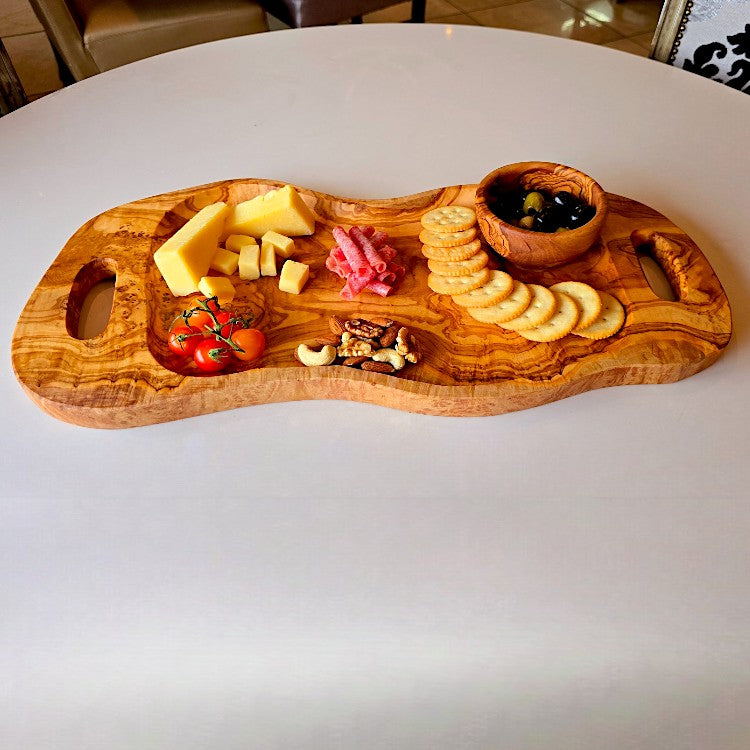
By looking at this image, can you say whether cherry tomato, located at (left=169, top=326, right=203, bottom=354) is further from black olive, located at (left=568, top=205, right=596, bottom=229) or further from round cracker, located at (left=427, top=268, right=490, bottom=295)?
black olive, located at (left=568, top=205, right=596, bottom=229)

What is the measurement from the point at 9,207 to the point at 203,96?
0.55m

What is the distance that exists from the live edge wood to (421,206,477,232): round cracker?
0.17ft

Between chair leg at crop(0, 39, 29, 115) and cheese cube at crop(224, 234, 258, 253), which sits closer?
cheese cube at crop(224, 234, 258, 253)

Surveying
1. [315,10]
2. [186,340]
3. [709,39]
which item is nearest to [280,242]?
[186,340]

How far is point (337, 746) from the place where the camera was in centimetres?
79

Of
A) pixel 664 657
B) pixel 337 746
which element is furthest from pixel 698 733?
pixel 337 746

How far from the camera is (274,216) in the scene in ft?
4.24

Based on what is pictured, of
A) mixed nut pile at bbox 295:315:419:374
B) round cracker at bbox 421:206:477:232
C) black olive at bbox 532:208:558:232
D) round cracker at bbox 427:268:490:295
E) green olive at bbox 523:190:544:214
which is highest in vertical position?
green olive at bbox 523:190:544:214

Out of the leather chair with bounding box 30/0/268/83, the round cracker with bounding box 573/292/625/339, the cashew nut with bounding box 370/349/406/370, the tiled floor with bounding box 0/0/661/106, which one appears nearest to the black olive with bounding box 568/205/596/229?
the round cracker with bounding box 573/292/625/339

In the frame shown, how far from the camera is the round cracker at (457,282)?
117 centimetres

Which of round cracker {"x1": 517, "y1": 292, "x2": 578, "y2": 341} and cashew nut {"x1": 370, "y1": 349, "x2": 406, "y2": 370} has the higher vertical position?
round cracker {"x1": 517, "y1": 292, "x2": 578, "y2": 341}

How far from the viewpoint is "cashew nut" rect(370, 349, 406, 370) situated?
1070mm

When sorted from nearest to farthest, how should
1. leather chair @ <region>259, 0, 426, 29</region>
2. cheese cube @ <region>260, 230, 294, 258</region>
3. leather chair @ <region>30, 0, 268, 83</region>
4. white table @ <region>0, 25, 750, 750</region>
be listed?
white table @ <region>0, 25, 750, 750</region> < cheese cube @ <region>260, 230, 294, 258</region> < leather chair @ <region>30, 0, 268, 83</region> < leather chair @ <region>259, 0, 426, 29</region>

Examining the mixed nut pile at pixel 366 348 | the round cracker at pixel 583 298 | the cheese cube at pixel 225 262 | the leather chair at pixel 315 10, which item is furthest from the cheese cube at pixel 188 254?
the leather chair at pixel 315 10
